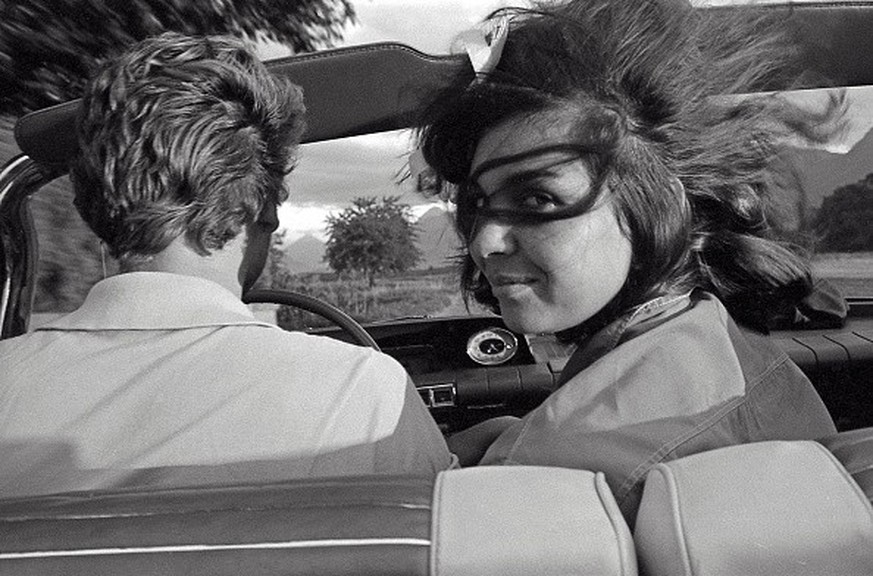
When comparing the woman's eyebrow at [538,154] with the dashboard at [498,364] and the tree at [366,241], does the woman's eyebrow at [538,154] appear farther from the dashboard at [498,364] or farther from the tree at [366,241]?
the dashboard at [498,364]

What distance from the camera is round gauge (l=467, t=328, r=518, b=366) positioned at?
148 inches

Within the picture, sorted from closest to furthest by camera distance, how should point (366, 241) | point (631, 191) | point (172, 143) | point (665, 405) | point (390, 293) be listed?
1. point (665, 405)
2. point (631, 191)
3. point (172, 143)
4. point (366, 241)
5. point (390, 293)

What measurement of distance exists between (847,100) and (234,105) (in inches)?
41.0

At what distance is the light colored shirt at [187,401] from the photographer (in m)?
1.35

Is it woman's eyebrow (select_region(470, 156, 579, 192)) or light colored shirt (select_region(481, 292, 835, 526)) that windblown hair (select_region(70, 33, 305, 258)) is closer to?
woman's eyebrow (select_region(470, 156, 579, 192))

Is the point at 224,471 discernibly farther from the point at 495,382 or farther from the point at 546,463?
the point at 495,382

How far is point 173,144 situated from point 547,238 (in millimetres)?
597

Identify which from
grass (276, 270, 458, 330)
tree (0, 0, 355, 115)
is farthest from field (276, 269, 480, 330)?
tree (0, 0, 355, 115)

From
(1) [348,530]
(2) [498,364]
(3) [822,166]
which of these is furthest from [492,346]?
(1) [348,530]

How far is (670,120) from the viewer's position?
152 cm

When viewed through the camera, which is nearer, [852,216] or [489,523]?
[489,523]

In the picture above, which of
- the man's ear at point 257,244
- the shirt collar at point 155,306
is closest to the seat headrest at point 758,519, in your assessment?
the shirt collar at point 155,306

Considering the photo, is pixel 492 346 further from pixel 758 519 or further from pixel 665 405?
pixel 758 519

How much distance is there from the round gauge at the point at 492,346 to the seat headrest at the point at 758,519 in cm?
284
